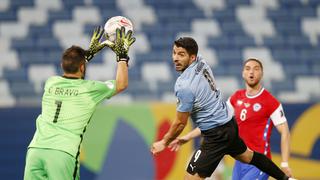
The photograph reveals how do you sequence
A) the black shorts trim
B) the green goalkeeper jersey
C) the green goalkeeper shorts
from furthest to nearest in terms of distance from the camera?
the black shorts trim < the green goalkeeper jersey < the green goalkeeper shorts

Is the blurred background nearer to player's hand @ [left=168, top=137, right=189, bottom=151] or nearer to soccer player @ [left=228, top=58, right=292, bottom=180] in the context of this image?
soccer player @ [left=228, top=58, right=292, bottom=180]

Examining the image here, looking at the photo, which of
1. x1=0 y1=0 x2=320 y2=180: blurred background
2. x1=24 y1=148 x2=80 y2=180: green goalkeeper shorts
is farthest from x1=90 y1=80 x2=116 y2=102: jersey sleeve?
x1=0 y1=0 x2=320 y2=180: blurred background

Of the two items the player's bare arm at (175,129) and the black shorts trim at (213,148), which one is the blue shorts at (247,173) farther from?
the player's bare arm at (175,129)

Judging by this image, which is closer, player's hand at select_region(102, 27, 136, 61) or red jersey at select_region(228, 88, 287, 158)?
player's hand at select_region(102, 27, 136, 61)

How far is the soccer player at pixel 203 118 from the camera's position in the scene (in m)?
A: 5.90

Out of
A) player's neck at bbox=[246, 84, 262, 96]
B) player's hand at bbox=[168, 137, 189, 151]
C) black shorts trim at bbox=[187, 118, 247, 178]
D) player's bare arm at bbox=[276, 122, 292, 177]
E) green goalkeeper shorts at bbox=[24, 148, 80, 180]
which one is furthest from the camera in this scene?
player's neck at bbox=[246, 84, 262, 96]

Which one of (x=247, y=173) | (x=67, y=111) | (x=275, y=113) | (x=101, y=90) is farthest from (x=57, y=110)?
(x=275, y=113)

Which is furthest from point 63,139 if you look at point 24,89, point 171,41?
point 171,41

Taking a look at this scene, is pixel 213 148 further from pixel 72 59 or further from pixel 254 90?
pixel 72 59

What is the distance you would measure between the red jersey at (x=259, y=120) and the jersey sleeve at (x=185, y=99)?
1.17 metres

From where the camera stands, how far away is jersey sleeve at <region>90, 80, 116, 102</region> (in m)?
5.58

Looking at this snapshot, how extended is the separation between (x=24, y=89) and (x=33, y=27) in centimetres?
172

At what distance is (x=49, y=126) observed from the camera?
5.45 metres

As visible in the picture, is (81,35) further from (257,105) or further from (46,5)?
(257,105)
